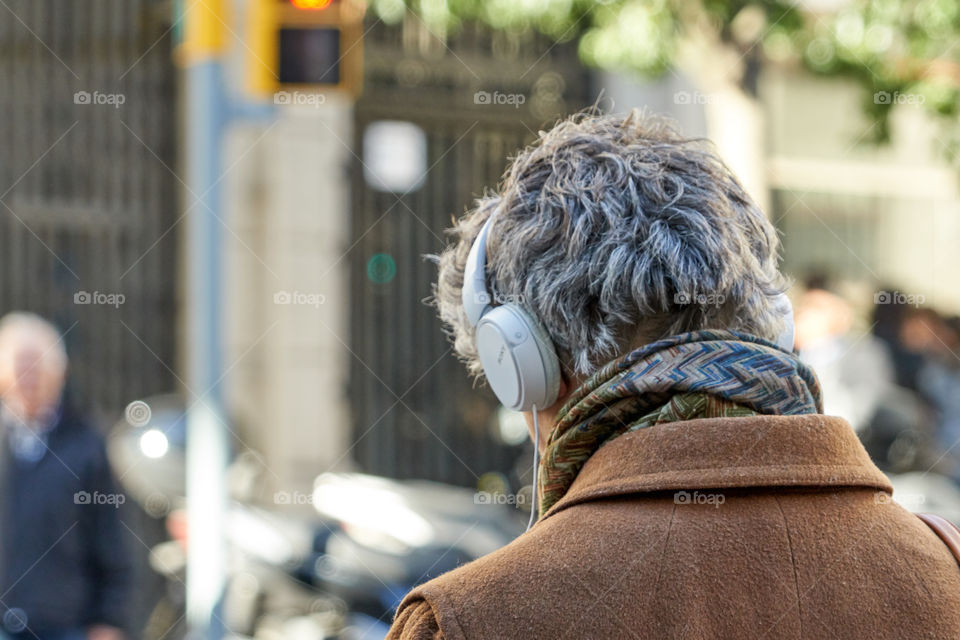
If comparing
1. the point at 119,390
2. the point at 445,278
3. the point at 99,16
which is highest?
the point at 99,16

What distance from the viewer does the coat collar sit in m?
1.26

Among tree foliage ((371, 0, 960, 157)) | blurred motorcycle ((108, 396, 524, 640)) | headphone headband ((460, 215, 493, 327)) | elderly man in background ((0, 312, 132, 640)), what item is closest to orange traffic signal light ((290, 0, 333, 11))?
elderly man in background ((0, 312, 132, 640))

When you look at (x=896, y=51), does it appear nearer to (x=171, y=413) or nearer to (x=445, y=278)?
(x=171, y=413)

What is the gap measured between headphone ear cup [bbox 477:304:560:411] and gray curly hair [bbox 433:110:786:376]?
0.06 ft

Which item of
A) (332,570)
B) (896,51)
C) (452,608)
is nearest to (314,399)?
(332,570)

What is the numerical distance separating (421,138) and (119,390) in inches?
122

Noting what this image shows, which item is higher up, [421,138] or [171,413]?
[421,138]

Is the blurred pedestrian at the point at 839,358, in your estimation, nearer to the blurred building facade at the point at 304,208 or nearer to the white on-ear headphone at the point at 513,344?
the blurred building facade at the point at 304,208

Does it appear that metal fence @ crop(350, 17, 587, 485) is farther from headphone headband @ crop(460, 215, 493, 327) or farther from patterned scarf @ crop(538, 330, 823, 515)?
patterned scarf @ crop(538, 330, 823, 515)

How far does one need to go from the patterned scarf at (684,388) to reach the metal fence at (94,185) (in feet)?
22.3

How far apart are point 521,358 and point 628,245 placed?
8.4 inches

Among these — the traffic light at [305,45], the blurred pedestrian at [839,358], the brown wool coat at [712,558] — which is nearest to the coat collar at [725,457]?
the brown wool coat at [712,558]

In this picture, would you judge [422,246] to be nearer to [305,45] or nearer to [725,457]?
[305,45]

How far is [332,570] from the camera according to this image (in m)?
4.59
